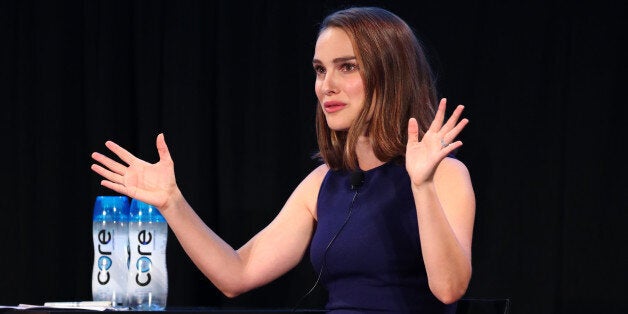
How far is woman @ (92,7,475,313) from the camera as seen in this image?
6.51 feet

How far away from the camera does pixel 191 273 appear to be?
3098 mm

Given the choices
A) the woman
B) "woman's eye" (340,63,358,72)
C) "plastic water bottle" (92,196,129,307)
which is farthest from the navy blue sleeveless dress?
"plastic water bottle" (92,196,129,307)

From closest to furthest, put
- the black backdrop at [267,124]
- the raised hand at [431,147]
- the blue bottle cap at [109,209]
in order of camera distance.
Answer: the raised hand at [431,147], the blue bottle cap at [109,209], the black backdrop at [267,124]

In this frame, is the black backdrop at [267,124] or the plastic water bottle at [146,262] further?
the black backdrop at [267,124]

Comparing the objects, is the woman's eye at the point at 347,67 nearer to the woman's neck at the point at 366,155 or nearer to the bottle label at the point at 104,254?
the woman's neck at the point at 366,155

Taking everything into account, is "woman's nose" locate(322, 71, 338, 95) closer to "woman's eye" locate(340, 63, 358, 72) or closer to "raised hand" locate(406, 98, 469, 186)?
"woman's eye" locate(340, 63, 358, 72)

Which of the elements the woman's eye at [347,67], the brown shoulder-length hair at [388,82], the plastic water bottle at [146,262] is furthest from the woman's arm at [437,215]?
the plastic water bottle at [146,262]

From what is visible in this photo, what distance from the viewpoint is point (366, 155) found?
7.23 feet

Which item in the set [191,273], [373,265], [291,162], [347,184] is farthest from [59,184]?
[373,265]

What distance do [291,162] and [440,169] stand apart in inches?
45.0

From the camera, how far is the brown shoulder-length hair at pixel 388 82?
82.0 inches

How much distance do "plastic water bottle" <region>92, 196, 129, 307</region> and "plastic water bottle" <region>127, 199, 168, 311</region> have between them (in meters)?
0.04

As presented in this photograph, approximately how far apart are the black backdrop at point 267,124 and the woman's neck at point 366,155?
81 centimetres

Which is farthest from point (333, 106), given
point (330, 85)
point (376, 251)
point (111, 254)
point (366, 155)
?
point (111, 254)
